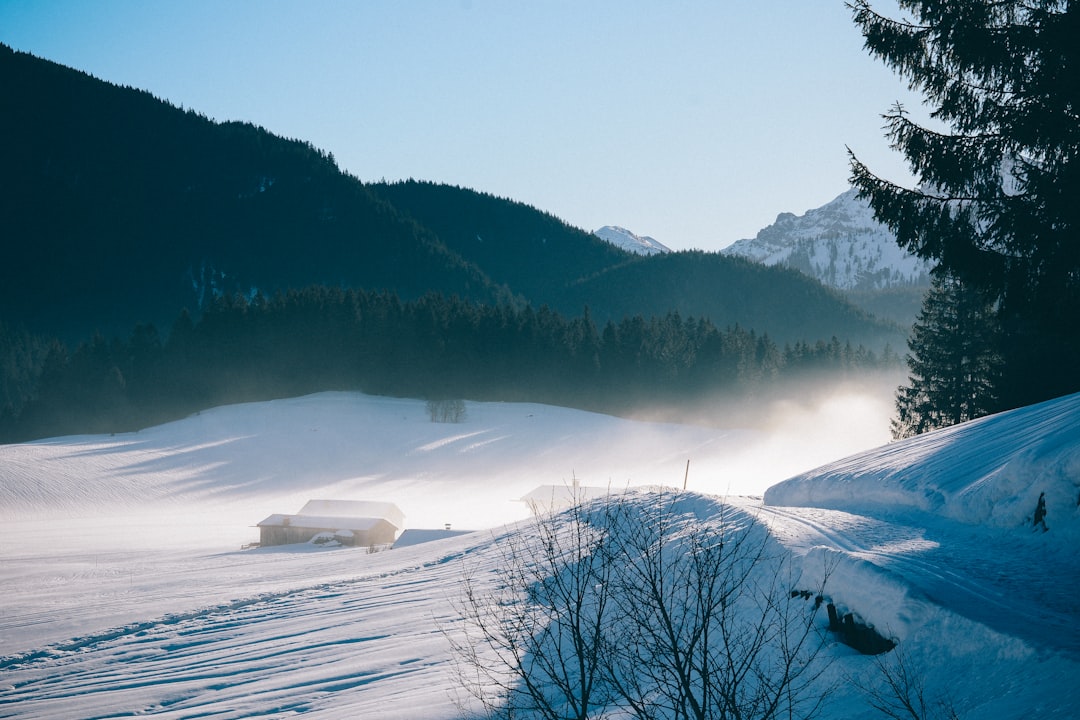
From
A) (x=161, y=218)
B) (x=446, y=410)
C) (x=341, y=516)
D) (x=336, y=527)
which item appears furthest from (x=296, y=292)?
(x=161, y=218)

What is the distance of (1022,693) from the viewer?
4.84 meters

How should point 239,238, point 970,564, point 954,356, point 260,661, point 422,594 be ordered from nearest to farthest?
1. point 970,564
2. point 260,661
3. point 422,594
4. point 954,356
5. point 239,238

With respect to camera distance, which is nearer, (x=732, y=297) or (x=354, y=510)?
(x=354, y=510)

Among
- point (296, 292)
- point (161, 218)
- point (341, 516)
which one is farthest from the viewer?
point (161, 218)

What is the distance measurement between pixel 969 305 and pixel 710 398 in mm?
45002

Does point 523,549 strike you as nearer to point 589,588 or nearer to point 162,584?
point 589,588

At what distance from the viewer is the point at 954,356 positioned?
2591cm

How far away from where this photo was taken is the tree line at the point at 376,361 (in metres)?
59.4

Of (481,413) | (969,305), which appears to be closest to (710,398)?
(481,413)

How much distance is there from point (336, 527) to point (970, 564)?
27899 millimetres

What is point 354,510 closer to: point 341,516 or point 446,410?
point 341,516

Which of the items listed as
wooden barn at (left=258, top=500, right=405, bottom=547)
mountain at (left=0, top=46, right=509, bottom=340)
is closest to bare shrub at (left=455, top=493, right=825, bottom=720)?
wooden barn at (left=258, top=500, right=405, bottom=547)

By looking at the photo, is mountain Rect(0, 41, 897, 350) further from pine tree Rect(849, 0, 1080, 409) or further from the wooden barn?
pine tree Rect(849, 0, 1080, 409)

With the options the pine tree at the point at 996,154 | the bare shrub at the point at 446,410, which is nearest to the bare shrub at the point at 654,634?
the pine tree at the point at 996,154
